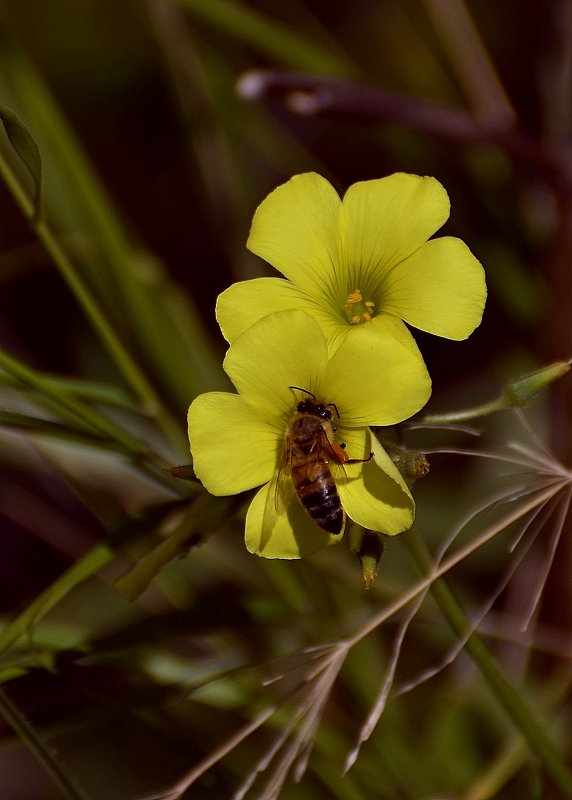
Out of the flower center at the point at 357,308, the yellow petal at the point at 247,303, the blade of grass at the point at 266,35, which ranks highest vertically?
the blade of grass at the point at 266,35

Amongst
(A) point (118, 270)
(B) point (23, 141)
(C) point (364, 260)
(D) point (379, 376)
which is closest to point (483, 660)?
(D) point (379, 376)

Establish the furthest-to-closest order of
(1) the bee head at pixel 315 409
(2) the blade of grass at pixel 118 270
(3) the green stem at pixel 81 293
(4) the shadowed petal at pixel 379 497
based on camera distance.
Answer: (2) the blade of grass at pixel 118 270, (3) the green stem at pixel 81 293, (1) the bee head at pixel 315 409, (4) the shadowed petal at pixel 379 497

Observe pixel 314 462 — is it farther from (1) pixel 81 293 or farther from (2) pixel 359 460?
(1) pixel 81 293

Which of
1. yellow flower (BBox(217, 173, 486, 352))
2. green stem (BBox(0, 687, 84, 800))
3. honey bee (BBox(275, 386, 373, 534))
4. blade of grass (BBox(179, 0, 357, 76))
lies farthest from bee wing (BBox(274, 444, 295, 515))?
Result: blade of grass (BBox(179, 0, 357, 76))

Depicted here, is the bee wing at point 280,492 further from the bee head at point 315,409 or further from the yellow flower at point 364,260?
the yellow flower at point 364,260

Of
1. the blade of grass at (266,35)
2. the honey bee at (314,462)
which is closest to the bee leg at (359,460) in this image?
the honey bee at (314,462)

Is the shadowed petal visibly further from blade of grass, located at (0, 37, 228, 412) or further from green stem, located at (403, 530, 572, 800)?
blade of grass, located at (0, 37, 228, 412)

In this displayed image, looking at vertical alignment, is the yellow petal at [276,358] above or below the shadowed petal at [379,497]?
above
